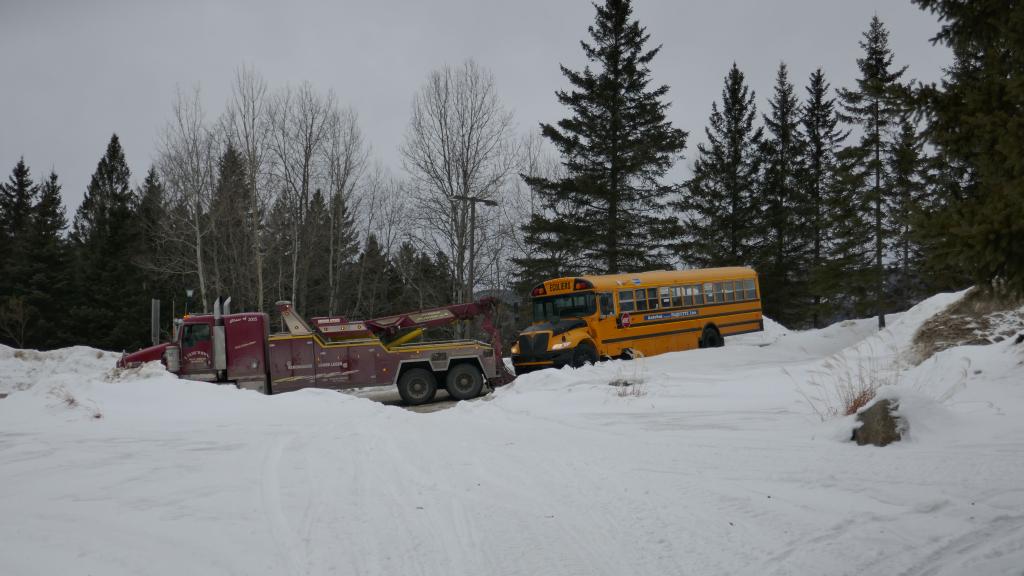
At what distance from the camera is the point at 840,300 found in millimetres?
29031

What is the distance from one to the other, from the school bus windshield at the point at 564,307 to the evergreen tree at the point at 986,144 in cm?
1371

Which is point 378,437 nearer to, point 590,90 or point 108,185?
point 590,90

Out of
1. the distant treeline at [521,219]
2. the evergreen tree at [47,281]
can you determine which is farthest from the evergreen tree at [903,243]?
the evergreen tree at [47,281]

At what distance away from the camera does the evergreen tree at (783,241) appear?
1368 inches

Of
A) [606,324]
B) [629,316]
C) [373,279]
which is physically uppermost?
[373,279]

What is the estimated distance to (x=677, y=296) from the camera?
20.3 m

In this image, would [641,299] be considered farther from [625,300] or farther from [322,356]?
[322,356]

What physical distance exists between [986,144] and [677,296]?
16737 millimetres

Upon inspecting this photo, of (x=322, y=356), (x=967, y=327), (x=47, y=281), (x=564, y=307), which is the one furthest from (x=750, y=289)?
(x=47, y=281)

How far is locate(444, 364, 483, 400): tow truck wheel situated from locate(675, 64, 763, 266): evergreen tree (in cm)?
2094

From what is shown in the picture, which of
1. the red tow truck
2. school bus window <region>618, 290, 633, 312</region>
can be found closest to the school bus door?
school bus window <region>618, 290, 633, 312</region>

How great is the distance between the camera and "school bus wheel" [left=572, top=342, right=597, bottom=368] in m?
17.3

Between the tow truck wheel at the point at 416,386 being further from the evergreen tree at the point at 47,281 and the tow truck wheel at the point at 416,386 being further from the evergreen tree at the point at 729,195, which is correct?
the evergreen tree at the point at 47,281

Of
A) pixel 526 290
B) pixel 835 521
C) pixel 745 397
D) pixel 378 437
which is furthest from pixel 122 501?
pixel 526 290
